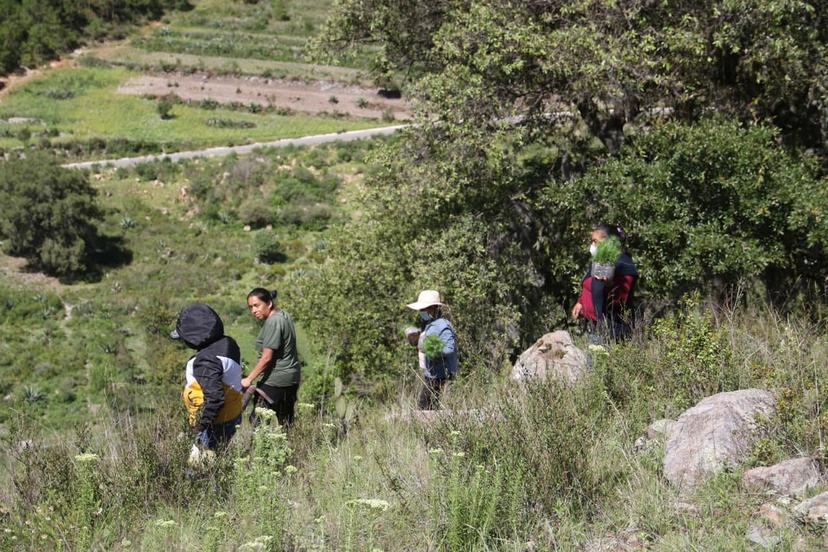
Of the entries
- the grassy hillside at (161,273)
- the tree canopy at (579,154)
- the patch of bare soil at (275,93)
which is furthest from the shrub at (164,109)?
the tree canopy at (579,154)

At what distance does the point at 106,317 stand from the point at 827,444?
30.6 m

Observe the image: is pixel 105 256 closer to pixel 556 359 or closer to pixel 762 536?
pixel 556 359

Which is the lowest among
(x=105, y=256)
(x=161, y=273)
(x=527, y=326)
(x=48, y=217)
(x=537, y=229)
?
(x=161, y=273)

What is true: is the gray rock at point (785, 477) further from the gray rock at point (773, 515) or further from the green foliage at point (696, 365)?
the green foliage at point (696, 365)

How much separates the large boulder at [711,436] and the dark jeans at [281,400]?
3.05 meters

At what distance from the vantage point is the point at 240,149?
4875 centimetres

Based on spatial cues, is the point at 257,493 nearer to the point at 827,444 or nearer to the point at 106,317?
the point at 827,444

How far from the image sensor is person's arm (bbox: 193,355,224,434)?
5.20 meters

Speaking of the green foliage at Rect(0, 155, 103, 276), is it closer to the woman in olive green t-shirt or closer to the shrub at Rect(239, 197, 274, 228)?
the shrub at Rect(239, 197, 274, 228)

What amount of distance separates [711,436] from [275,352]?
328 centimetres

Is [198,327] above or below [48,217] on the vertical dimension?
above

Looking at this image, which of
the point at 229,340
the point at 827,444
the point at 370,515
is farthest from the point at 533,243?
the point at 370,515

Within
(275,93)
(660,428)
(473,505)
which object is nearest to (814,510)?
(660,428)

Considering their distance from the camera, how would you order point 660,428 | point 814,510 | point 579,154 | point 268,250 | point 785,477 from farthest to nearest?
point 268,250 < point 579,154 < point 660,428 < point 785,477 < point 814,510
